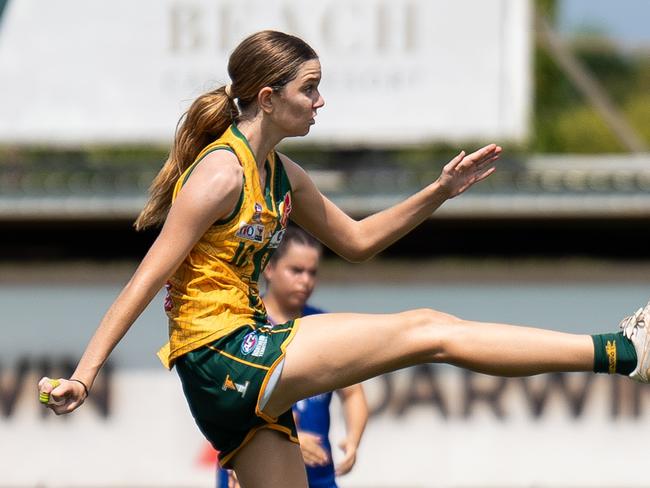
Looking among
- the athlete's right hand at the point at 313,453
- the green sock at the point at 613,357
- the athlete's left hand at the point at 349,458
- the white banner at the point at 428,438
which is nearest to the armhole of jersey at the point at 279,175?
the green sock at the point at 613,357

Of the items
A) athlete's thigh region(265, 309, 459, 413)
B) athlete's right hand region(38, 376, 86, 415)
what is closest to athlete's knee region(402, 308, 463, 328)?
athlete's thigh region(265, 309, 459, 413)

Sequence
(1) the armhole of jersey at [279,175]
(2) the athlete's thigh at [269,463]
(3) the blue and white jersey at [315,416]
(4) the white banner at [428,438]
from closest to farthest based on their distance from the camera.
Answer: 1. (2) the athlete's thigh at [269,463]
2. (1) the armhole of jersey at [279,175]
3. (3) the blue and white jersey at [315,416]
4. (4) the white banner at [428,438]

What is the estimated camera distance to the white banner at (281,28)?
1216 cm

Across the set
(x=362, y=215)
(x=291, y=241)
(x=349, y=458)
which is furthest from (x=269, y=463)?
(x=362, y=215)

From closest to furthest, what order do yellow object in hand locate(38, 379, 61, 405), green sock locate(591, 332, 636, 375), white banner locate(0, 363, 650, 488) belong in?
yellow object in hand locate(38, 379, 61, 405) → green sock locate(591, 332, 636, 375) → white banner locate(0, 363, 650, 488)

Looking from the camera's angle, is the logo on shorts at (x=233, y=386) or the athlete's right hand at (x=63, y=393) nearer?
the athlete's right hand at (x=63, y=393)

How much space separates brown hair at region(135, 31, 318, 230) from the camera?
363 centimetres

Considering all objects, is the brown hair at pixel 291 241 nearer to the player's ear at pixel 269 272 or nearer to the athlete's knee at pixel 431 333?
the player's ear at pixel 269 272

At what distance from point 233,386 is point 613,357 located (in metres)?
1.00

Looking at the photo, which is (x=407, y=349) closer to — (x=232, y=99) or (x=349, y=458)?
(x=232, y=99)

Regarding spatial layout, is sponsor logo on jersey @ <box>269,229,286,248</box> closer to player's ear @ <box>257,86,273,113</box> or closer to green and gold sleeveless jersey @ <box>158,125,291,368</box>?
green and gold sleeveless jersey @ <box>158,125,291,368</box>

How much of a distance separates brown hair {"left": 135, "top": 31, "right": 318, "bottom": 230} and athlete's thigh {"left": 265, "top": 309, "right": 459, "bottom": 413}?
1.87ft

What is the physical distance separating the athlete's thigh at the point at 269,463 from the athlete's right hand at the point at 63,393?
555 millimetres

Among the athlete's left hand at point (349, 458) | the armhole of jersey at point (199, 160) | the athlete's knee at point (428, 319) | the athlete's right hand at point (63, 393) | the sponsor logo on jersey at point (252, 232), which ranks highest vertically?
the armhole of jersey at point (199, 160)
